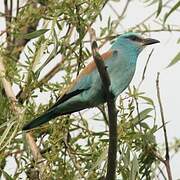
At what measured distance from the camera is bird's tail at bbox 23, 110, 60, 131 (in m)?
2.70

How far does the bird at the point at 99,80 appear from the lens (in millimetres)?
2750

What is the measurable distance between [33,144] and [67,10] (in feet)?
1.74

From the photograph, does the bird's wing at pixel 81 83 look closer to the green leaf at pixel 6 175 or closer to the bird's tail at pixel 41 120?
the bird's tail at pixel 41 120

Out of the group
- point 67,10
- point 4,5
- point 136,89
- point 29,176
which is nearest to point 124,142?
point 136,89

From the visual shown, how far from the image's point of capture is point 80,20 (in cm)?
265

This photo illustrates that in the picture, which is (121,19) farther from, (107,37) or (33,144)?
(33,144)

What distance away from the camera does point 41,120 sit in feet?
8.91

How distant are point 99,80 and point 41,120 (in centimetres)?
31

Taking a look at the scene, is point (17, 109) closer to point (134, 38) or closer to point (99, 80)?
point (99, 80)

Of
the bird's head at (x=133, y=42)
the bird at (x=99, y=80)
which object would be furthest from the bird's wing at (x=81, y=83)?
the bird's head at (x=133, y=42)

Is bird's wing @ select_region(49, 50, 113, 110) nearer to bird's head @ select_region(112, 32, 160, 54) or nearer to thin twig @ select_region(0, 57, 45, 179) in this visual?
thin twig @ select_region(0, 57, 45, 179)

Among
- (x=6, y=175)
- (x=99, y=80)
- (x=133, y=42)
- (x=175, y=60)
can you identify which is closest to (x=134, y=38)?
(x=133, y=42)

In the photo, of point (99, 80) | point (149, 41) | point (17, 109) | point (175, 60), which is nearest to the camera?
point (175, 60)

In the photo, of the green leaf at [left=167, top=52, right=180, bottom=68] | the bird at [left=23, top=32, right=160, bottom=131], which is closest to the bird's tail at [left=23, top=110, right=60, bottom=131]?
the bird at [left=23, top=32, right=160, bottom=131]
